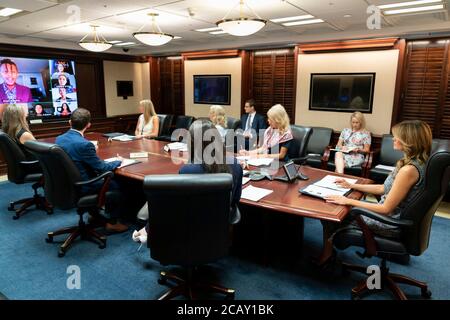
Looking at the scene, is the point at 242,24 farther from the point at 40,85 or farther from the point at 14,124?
the point at 40,85

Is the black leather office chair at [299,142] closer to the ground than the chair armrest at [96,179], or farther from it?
farther from it

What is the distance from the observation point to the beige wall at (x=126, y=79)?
718 centimetres

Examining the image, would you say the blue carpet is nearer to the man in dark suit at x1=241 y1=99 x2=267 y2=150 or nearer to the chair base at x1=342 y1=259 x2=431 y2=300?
the chair base at x1=342 y1=259 x2=431 y2=300

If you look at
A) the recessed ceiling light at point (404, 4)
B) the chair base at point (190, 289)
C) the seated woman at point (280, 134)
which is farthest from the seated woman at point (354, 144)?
the chair base at point (190, 289)

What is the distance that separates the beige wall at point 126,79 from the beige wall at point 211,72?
1360mm

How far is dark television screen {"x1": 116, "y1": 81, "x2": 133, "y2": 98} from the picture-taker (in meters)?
7.38

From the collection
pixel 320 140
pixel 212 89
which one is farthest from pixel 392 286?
pixel 212 89

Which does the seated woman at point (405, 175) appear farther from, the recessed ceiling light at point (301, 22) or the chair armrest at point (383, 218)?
the recessed ceiling light at point (301, 22)

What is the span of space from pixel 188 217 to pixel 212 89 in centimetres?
504

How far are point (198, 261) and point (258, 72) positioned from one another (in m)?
4.66

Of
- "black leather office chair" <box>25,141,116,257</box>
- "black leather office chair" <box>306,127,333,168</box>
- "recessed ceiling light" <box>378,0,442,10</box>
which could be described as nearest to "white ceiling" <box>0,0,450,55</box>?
"recessed ceiling light" <box>378,0,442,10</box>

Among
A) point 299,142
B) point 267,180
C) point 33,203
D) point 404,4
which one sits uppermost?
point 404,4

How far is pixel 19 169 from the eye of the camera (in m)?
3.43

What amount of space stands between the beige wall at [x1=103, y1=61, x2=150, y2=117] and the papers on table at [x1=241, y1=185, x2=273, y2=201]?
581 centimetres
